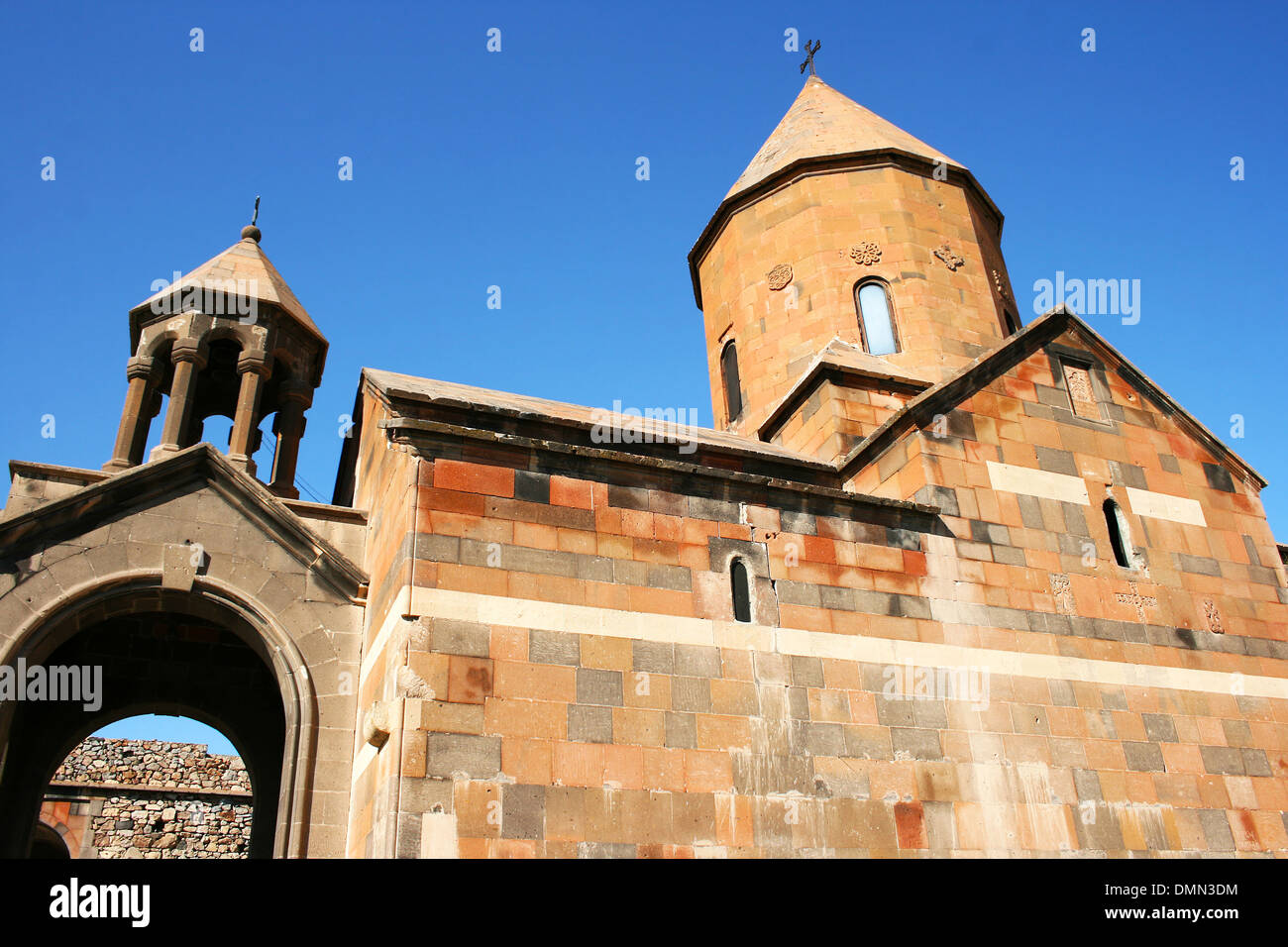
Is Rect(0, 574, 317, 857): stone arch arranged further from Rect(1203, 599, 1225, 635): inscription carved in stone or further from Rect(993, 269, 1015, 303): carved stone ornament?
Rect(993, 269, 1015, 303): carved stone ornament

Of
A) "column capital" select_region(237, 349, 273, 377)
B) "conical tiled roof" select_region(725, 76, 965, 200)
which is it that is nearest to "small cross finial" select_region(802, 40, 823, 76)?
"conical tiled roof" select_region(725, 76, 965, 200)

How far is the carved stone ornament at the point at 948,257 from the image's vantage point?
13.6 m

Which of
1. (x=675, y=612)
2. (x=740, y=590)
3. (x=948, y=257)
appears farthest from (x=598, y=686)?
(x=948, y=257)

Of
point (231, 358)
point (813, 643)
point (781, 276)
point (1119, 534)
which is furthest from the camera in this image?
point (781, 276)

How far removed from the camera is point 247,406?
10.4 meters

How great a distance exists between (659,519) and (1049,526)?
3.87 meters

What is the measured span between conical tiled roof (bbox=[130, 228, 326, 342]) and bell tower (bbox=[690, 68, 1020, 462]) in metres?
5.62

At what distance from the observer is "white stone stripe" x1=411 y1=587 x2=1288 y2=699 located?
7.31 metres

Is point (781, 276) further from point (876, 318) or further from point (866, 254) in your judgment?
point (876, 318)

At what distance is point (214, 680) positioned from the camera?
33.8ft

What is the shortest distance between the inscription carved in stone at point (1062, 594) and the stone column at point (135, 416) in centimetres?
873

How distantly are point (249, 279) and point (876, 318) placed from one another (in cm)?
753

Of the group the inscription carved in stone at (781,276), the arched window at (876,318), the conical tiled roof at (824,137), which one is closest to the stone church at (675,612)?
the arched window at (876,318)
